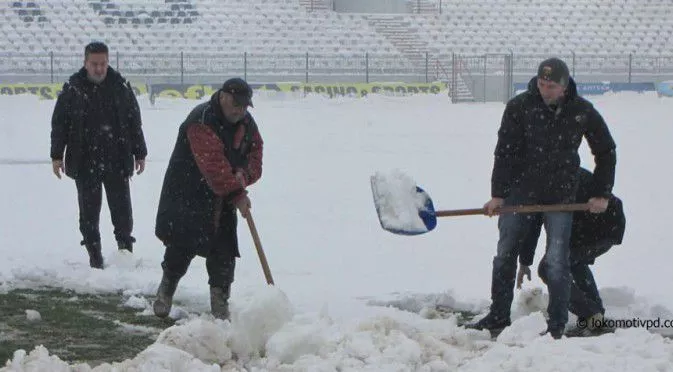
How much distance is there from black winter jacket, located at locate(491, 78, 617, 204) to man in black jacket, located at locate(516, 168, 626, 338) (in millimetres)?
182

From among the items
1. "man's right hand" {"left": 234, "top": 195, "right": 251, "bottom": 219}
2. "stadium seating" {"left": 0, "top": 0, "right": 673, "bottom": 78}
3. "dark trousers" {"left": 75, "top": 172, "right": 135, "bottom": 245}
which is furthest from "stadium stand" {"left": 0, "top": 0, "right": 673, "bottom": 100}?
"man's right hand" {"left": 234, "top": 195, "right": 251, "bottom": 219}

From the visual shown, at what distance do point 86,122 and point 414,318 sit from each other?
3.11 m

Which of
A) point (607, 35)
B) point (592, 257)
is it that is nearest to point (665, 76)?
point (607, 35)

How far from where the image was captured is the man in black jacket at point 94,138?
8.40 m

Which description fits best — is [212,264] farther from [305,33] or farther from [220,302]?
[305,33]

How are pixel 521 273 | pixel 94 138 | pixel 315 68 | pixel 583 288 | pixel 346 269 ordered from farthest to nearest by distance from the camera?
pixel 315 68
pixel 346 269
pixel 94 138
pixel 521 273
pixel 583 288

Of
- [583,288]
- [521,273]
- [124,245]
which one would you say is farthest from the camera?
[124,245]

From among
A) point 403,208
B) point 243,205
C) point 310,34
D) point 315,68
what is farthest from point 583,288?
point 310,34

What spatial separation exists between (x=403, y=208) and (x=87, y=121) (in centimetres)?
298

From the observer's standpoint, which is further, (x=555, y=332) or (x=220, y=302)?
(x=220, y=302)

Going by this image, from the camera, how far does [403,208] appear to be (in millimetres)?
6340

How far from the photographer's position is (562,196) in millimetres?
6039

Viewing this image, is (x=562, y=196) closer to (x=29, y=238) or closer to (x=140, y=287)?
(x=140, y=287)

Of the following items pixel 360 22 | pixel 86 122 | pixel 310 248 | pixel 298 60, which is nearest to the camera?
pixel 86 122
